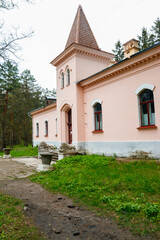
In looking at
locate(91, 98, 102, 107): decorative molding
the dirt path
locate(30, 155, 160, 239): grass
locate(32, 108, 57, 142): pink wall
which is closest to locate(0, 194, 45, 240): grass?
the dirt path

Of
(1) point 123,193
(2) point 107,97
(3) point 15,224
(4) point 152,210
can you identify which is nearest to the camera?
(3) point 15,224

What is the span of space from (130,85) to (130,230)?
8.29 m

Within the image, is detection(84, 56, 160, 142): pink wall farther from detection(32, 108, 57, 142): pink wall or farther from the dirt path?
detection(32, 108, 57, 142): pink wall

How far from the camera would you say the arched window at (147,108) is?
932 centimetres

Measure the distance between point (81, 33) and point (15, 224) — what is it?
15795 mm

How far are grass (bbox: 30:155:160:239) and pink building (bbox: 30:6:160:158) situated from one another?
227cm

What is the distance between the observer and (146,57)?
30.1 feet

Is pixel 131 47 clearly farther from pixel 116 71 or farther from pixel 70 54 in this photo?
pixel 70 54

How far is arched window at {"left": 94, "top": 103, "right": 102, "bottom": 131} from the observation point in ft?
42.0

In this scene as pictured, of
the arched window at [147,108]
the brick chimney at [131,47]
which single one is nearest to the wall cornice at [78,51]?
the brick chimney at [131,47]

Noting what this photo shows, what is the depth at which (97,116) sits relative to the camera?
13.1 m

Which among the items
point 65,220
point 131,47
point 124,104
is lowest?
point 65,220

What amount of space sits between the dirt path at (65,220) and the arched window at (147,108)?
617cm

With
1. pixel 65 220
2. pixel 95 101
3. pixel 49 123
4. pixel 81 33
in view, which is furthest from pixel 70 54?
pixel 65 220
